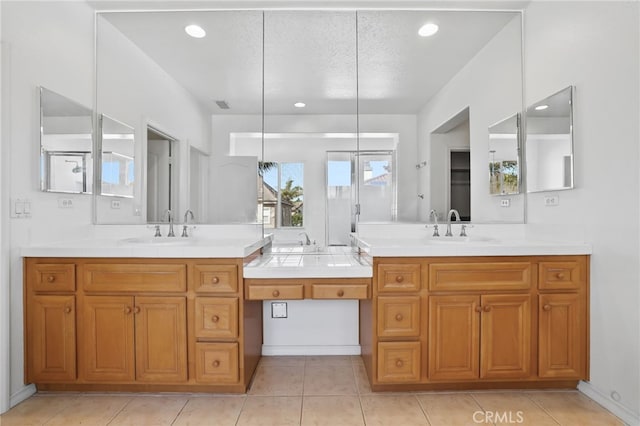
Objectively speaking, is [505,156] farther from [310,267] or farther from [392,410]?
[392,410]

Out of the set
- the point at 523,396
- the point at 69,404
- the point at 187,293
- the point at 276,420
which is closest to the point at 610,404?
the point at 523,396

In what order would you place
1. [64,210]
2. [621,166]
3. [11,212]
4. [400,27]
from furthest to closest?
[400,27] → [64,210] → [11,212] → [621,166]

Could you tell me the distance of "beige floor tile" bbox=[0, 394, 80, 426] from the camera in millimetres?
1592

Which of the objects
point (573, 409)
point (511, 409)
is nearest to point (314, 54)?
point (511, 409)

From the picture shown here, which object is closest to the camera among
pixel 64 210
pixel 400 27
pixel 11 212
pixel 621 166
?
pixel 621 166

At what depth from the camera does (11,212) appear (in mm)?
1697

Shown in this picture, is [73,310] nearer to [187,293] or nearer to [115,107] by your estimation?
[187,293]

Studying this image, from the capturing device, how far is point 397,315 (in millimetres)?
1747

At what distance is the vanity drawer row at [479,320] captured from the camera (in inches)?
68.8

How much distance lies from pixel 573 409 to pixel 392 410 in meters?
0.96

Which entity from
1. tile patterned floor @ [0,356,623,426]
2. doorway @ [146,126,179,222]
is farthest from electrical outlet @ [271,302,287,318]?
doorway @ [146,126,179,222]

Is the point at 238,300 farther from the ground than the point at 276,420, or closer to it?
farther from the ground

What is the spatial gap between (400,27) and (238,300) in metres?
→ 2.19

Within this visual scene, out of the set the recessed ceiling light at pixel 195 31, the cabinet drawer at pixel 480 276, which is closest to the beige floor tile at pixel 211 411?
the cabinet drawer at pixel 480 276
